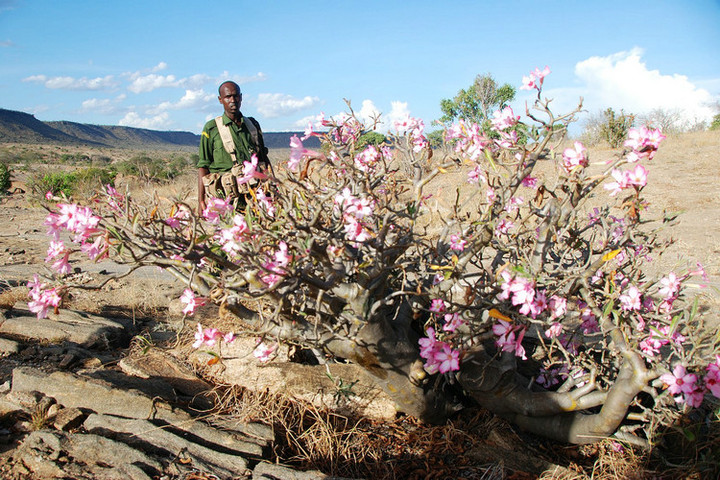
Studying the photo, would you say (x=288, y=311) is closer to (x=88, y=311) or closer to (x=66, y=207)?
(x=66, y=207)

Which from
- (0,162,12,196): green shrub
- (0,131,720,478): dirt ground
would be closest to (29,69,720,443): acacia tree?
(0,131,720,478): dirt ground

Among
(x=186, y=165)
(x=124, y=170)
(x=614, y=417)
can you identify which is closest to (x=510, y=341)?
(x=614, y=417)

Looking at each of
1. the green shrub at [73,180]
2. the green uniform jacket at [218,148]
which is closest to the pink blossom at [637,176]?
the green uniform jacket at [218,148]

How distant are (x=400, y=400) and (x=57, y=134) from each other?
9063cm

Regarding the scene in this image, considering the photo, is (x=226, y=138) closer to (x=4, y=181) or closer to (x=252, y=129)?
(x=252, y=129)

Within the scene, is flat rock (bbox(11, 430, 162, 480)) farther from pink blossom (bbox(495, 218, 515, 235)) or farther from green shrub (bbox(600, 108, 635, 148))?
green shrub (bbox(600, 108, 635, 148))

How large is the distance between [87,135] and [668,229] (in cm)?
9955

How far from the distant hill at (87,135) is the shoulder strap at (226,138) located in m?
47.7

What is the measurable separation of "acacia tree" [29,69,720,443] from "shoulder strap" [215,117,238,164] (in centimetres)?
155

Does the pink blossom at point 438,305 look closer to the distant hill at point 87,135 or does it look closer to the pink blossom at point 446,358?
the pink blossom at point 446,358

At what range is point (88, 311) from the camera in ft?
13.4

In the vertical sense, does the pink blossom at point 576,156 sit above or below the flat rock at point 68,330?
above

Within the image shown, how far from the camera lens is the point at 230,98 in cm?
401

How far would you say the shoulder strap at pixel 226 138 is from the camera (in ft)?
12.9
